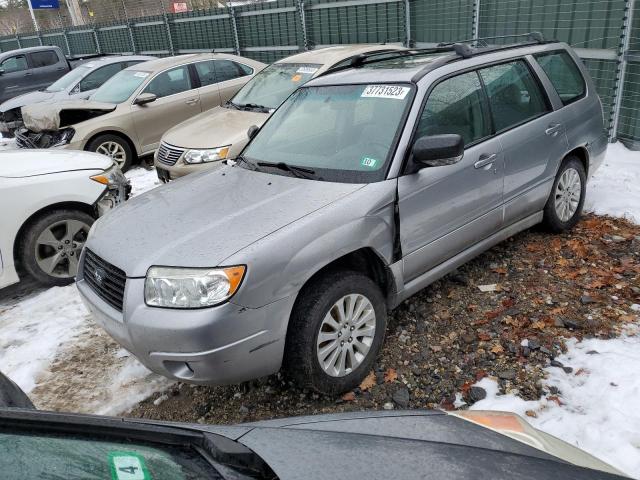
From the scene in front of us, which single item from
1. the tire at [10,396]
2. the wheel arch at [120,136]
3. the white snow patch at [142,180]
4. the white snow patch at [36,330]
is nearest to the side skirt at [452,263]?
the tire at [10,396]

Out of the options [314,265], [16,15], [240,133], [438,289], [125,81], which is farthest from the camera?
[16,15]

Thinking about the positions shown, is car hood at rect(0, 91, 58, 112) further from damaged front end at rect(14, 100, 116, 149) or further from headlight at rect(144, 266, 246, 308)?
headlight at rect(144, 266, 246, 308)

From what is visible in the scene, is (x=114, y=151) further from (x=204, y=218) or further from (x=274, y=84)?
(x=204, y=218)

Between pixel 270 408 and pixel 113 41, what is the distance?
1938 centimetres

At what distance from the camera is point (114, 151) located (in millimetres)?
8562

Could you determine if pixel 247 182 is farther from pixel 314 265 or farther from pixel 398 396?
pixel 398 396

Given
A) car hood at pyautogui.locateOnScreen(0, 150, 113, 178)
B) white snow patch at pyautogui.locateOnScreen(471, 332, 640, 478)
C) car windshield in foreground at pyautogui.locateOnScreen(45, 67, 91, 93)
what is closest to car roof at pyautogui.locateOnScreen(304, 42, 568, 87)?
white snow patch at pyautogui.locateOnScreen(471, 332, 640, 478)

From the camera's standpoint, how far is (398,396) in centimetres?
317

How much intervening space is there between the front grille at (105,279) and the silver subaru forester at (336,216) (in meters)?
0.01

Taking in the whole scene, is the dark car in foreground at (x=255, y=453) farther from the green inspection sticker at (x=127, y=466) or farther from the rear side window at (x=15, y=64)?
the rear side window at (x=15, y=64)

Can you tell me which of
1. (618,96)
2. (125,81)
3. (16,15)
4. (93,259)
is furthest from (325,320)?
(16,15)

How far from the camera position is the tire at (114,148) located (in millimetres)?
8359

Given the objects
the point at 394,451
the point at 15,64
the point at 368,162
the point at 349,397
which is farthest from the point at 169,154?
the point at 15,64

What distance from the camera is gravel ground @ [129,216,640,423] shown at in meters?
3.20
